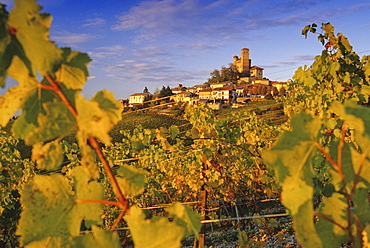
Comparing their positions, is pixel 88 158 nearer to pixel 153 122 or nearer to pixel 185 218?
pixel 185 218

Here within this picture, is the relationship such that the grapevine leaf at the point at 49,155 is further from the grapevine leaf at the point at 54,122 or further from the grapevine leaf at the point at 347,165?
the grapevine leaf at the point at 347,165

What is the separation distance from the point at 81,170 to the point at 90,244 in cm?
15

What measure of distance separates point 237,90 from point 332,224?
48.7 metres

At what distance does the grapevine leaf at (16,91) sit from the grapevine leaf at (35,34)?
67 mm

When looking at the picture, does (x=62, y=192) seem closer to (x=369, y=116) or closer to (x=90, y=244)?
(x=90, y=244)

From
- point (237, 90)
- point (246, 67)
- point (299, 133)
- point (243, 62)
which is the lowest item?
point (299, 133)

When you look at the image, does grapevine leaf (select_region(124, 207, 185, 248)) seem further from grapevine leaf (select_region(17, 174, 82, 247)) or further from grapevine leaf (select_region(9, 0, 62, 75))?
grapevine leaf (select_region(9, 0, 62, 75))

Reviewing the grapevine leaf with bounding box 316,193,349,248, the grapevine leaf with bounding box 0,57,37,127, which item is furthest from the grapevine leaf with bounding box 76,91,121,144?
the grapevine leaf with bounding box 316,193,349,248

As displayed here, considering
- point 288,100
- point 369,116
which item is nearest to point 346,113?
point 369,116

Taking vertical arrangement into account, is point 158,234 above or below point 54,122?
below

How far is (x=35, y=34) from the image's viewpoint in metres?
0.49

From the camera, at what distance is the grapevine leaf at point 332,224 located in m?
0.61

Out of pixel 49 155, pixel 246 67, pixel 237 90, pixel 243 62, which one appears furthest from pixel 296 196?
pixel 243 62

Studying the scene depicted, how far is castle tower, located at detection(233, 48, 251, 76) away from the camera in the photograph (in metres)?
78.0
